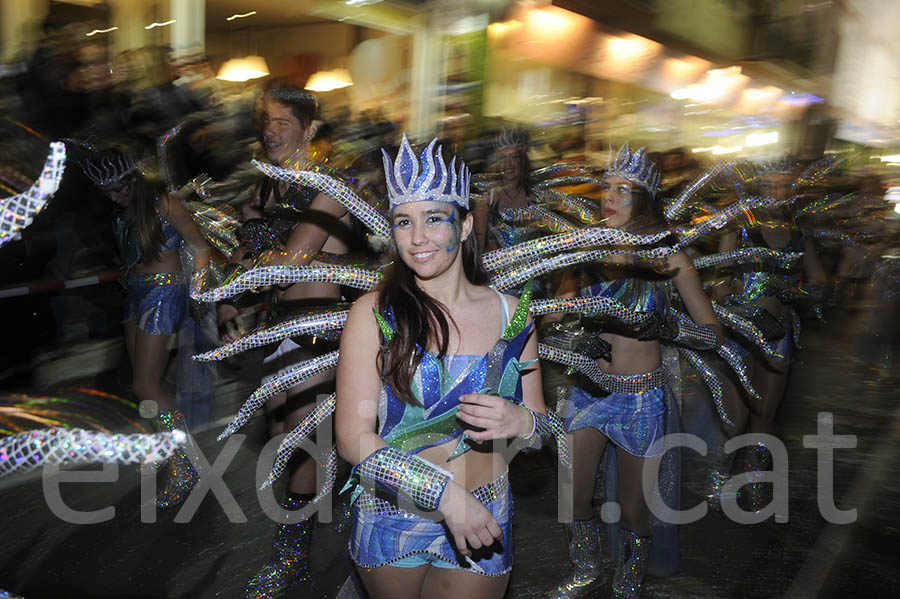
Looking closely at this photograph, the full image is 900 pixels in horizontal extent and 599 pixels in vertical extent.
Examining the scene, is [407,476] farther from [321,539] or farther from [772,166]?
[772,166]

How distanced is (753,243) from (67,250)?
501cm

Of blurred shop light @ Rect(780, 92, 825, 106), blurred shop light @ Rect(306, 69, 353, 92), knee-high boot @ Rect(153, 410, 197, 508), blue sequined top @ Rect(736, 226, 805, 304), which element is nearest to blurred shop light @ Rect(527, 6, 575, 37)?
blurred shop light @ Rect(306, 69, 353, 92)

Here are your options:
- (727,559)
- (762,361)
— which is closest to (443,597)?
(727,559)

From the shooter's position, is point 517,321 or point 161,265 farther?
point 161,265

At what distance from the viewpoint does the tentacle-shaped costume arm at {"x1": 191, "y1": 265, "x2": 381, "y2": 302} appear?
2.41 metres

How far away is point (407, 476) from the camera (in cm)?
200

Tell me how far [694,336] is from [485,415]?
1804mm

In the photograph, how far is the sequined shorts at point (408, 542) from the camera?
2289mm

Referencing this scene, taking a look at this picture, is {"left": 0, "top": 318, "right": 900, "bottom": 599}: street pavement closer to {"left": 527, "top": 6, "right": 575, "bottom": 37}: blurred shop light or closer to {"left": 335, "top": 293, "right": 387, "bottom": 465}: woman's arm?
{"left": 335, "top": 293, "right": 387, "bottom": 465}: woman's arm

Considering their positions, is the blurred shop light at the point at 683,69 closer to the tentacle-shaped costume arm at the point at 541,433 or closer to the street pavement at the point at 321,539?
the street pavement at the point at 321,539

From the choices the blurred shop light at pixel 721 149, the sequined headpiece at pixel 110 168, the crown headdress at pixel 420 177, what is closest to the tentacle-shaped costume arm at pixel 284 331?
the crown headdress at pixel 420 177

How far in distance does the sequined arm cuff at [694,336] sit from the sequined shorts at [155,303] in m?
2.80

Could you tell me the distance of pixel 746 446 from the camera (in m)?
5.54

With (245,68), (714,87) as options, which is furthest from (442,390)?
(714,87)
